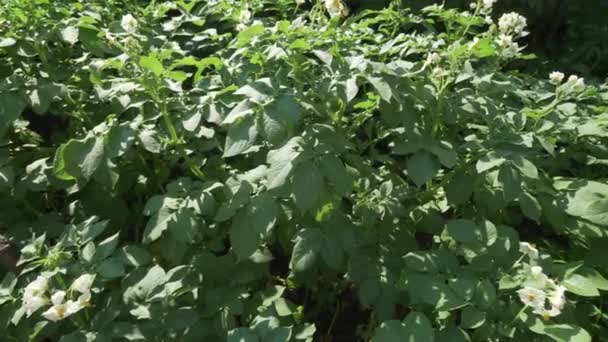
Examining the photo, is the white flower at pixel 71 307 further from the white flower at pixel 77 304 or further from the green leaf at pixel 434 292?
the green leaf at pixel 434 292

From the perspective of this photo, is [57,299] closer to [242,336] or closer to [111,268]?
[111,268]

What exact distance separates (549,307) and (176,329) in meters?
1.04

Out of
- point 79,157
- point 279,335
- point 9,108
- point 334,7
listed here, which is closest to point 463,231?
point 279,335

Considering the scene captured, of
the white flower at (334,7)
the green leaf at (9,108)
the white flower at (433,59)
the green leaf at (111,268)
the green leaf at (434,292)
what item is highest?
the white flower at (334,7)

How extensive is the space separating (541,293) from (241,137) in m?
0.87

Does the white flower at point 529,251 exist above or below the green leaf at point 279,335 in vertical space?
above

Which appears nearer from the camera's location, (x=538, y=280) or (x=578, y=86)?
(x=538, y=280)

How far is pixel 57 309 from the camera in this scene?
1.52 m

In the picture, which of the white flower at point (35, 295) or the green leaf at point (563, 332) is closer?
the green leaf at point (563, 332)

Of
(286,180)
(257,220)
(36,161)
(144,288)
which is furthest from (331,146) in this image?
(36,161)

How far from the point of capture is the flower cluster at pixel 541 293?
4.63 feet

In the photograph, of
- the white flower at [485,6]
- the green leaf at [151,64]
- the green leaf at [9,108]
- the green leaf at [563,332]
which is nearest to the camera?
the green leaf at [563,332]

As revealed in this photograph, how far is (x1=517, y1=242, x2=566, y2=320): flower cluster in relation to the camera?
55.6 inches

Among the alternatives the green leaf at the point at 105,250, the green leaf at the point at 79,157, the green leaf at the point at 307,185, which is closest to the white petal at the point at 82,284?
the green leaf at the point at 105,250
